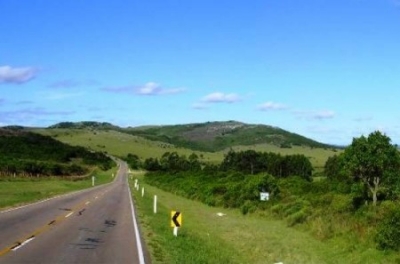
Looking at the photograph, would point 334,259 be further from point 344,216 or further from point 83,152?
point 83,152

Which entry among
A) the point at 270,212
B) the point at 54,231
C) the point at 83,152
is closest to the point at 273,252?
the point at 54,231

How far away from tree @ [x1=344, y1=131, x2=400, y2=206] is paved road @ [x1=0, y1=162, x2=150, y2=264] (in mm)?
11639

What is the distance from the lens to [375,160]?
93.6 ft

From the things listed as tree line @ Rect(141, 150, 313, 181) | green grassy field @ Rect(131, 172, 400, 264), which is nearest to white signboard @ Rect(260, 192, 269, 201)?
green grassy field @ Rect(131, 172, 400, 264)

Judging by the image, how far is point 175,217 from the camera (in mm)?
22594

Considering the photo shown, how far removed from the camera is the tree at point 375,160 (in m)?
28.6

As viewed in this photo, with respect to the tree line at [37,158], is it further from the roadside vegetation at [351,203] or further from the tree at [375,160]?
the tree at [375,160]

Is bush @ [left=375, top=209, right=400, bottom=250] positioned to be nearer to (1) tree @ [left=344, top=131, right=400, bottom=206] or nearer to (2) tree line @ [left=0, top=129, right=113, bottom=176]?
(1) tree @ [left=344, top=131, right=400, bottom=206]

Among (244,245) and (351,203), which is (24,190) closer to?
(351,203)

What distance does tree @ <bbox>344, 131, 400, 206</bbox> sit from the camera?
28609 mm

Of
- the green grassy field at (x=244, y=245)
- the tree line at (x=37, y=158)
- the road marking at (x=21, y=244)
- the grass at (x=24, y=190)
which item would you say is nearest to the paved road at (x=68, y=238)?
the road marking at (x=21, y=244)

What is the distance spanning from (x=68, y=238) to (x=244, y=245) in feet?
21.5

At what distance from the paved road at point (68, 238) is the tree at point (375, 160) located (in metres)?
11.6

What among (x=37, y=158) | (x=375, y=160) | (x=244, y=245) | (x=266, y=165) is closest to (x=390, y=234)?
(x=244, y=245)
